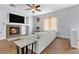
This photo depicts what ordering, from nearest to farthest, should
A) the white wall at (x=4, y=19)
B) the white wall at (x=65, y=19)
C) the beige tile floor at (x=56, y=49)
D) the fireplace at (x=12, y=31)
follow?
the beige tile floor at (x=56, y=49), the white wall at (x=65, y=19), the white wall at (x=4, y=19), the fireplace at (x=12, y=31)

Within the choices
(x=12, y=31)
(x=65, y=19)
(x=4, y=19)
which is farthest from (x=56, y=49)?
(x=12, y=31)

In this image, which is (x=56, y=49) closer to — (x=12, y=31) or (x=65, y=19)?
(x=65, y=19)

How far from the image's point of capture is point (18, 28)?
412 centimetres

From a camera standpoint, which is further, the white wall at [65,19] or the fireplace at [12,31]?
the fireplace at [12,31]

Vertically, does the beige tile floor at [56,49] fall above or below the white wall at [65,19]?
below

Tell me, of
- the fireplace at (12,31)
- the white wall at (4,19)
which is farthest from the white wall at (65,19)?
the fireplace at (12,31)

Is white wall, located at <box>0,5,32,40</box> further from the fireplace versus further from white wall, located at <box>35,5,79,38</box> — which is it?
white wall, located at <box>35,5,79,38</box>

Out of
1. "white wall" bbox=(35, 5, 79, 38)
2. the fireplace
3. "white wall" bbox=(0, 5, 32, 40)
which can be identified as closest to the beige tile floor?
"white wall" bbox=(35, 5, 79, 38)

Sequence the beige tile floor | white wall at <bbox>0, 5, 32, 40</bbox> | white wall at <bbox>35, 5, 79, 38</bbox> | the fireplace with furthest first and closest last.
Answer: the fireplace, white wall at <bbox>0, 5, 32, 40</bbox>, white wall at <bbox>35, 5, 79, 38</bbox>, the beige tile floor

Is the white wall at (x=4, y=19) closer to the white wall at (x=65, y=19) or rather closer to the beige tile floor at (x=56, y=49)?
the beige tile floor at (x=56, y=49)
